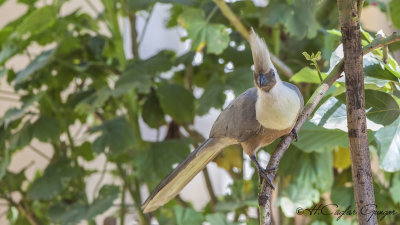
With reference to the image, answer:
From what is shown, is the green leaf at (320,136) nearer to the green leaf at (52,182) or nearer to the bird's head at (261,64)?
the bird's head at (261,64)

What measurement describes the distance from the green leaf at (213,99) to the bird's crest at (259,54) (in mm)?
525

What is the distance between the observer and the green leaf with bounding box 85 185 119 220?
2.98 ft

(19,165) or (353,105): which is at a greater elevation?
(353,105)

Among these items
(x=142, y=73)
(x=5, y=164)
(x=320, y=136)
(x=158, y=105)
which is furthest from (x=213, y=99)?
(x=5, y=164)

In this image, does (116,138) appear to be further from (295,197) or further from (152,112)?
(295,197)

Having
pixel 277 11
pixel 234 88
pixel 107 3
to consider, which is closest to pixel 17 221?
pixel 107 3

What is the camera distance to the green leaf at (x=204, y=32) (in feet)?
2.52

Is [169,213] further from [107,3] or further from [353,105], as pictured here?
[353,105]

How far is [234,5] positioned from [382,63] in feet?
1.47

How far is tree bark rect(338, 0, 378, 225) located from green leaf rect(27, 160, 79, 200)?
2.66 ft

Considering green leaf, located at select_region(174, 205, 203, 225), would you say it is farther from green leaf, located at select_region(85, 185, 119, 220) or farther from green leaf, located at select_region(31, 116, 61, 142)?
green leaf, located at select_region(31, 116, 61, 142)

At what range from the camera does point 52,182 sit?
103 centimetres

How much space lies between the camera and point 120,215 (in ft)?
3.66

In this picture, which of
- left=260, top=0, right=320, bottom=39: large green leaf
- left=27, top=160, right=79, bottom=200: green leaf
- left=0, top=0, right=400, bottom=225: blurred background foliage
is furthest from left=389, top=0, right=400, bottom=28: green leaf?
left=27, top=160, right=79, bottom=200: green leaf
